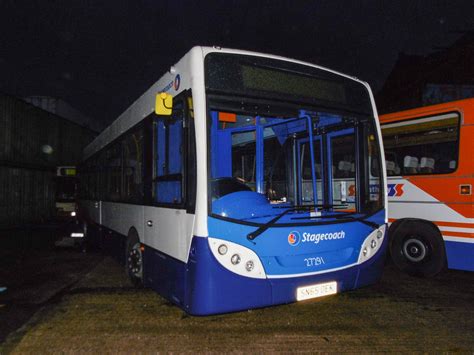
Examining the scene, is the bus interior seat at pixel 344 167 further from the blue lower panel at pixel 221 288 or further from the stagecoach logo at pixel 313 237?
the blue lower panel at pixel 221 288

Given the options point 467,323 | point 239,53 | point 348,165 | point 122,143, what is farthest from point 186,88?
point 467,323

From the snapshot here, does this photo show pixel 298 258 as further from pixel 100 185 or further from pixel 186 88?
pixel 100 185

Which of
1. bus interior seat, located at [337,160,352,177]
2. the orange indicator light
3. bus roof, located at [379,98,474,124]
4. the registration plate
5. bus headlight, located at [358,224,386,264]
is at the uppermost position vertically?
bus roof, located at [379,98,474,124]

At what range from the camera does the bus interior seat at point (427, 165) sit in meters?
6.98

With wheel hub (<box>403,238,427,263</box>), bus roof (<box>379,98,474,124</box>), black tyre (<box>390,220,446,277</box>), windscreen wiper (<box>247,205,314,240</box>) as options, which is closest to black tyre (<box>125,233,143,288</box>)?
windscreen wiper (<box>247,205,314,240</box>)

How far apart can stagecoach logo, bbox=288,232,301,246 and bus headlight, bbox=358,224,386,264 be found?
38.6 inches

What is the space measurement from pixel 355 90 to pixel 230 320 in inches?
128

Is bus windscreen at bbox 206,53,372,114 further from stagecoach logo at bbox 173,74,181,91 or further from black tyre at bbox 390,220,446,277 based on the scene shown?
black tyre at bbox 390,220,446,277

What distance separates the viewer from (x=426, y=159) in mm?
7105

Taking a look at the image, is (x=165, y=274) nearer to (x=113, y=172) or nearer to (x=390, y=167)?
(x=113, y=172)

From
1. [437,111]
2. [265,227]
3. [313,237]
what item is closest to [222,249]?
[265,227]

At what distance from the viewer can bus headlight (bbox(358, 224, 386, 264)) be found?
4845 millimetres

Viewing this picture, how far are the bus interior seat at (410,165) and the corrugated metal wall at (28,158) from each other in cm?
1744

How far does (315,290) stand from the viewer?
4.41 metres
